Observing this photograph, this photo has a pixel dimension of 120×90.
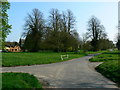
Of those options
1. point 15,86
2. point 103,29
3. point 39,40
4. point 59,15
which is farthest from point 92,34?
point 15,86

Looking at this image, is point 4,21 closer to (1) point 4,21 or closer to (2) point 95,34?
(1) point 4,21

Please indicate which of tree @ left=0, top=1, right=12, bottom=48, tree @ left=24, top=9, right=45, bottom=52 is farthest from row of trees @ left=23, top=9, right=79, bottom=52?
tree @ left=0, top=1, right=12, bottom=48

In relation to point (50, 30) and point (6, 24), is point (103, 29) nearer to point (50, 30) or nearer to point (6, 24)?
point (50, 30)

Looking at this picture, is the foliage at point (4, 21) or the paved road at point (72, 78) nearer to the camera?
the paved road at point (72, 78)

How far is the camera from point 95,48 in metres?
60.3

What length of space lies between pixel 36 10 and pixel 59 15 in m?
8.44

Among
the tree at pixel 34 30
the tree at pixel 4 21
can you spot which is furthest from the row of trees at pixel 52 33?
the tree at pixel 4 21

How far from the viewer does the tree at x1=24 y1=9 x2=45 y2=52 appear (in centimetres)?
5134

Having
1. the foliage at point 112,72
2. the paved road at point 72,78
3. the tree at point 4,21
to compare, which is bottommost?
the paved road at point 72,78

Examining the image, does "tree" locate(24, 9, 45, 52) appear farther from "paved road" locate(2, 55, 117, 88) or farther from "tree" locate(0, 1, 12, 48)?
"paved road" locate(2, 55, 117, 88)

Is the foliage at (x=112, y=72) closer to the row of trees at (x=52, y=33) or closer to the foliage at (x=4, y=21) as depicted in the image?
the foliage at (x=4, y=21)

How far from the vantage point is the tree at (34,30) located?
51344 millimetres

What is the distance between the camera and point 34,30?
5178 centimetres

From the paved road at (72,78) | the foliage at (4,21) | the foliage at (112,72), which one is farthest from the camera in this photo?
the foliage at (4,21)
